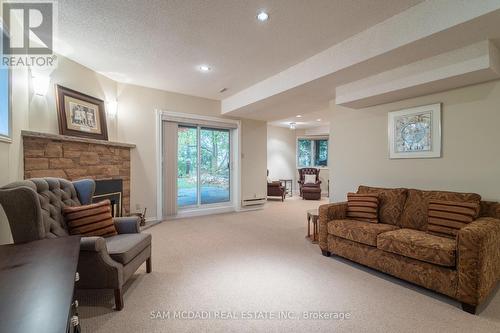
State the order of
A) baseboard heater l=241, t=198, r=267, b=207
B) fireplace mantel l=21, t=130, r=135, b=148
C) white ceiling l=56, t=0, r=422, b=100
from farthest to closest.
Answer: baseboard heater l=241, t=198, r=267, b=207, fireplace mantel l=21, t=130, r=135, b=148, white ceiling l=56, t=0, r=422, b=100

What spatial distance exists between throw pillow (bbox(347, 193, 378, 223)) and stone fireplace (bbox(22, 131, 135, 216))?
3.64 m

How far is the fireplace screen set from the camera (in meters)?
3.58

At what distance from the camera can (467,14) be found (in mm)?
1853

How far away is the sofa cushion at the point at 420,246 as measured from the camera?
6.44 ft

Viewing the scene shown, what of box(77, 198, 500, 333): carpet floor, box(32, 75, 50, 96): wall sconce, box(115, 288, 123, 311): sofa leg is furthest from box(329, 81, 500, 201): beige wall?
box(32, 75, 50, 96): wall sconce

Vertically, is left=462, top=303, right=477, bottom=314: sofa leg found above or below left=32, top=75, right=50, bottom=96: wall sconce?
below

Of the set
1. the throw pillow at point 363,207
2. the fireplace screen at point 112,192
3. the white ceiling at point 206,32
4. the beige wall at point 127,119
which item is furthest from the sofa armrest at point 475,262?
the fireplace screen at point 112,192

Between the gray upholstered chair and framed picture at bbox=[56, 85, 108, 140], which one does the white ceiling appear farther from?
the gray upholstered chair

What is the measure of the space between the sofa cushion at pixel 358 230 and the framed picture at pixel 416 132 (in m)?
1.08

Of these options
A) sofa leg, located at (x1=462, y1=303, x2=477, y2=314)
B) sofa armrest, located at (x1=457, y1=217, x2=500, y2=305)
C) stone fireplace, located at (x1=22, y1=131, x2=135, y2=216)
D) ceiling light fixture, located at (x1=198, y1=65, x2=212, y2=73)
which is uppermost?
ceiling light fixture, located at (x1=198, y1=65, x2=212, y2=73)

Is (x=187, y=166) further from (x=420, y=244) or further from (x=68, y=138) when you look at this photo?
(x=420, y=244)

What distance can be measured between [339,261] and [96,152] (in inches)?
151

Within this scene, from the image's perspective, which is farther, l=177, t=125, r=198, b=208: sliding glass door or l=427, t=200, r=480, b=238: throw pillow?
l=177, t=125, r=198, b=208: sliding glass door

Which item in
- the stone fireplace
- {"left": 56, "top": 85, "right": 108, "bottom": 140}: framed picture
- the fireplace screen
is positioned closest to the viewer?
the stone fireplace
